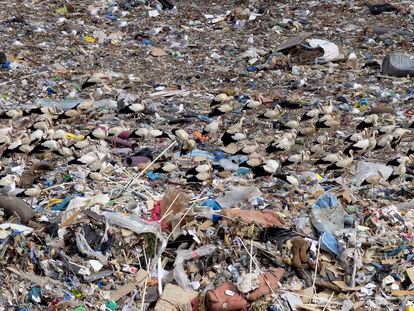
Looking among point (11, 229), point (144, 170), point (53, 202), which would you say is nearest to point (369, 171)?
point (144, 170)

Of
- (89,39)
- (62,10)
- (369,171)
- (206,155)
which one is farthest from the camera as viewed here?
(62,10)

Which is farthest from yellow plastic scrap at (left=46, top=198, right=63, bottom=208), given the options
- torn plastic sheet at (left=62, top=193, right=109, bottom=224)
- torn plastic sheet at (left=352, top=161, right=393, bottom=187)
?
torn plastic sheet at (left=352, top=161, right=393, bottom=187)

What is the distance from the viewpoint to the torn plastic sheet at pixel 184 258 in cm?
586

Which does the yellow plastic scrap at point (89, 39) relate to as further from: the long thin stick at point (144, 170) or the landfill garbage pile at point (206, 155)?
the long thin stick at point (144, 170)

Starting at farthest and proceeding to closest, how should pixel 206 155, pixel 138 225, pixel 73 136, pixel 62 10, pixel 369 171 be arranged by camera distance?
pixel 62 10
pixel 73 136
pixel 206 155
pixel 369 171
pixel 138 225

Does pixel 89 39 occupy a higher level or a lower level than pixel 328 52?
lower

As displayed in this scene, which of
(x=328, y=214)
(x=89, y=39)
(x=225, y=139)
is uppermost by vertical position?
(x=328, y=214)

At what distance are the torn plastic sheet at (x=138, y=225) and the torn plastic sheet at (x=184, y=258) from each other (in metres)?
0.16

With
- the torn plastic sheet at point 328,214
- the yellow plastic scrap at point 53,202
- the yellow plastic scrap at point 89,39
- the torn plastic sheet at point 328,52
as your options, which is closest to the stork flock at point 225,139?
the yellow plastic scrap at point 53,202

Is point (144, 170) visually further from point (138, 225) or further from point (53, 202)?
point (138, 225)

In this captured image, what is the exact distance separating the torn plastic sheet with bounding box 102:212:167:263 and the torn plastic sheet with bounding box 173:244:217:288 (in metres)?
0.16

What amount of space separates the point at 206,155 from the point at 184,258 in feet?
8.12

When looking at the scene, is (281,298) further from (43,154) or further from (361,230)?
(43,154)

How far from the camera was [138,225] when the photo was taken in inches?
244
